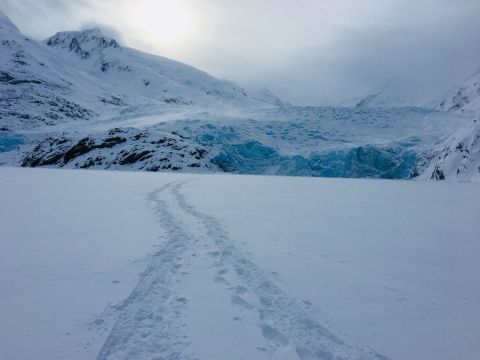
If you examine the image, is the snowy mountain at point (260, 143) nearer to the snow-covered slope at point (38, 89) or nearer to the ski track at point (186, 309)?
the snow-covered slope at point (38, 89)

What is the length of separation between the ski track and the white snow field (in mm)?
15

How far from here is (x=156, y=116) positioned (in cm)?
8038

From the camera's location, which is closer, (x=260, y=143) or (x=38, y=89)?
(x=260, y=143)

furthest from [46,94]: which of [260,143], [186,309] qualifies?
[186,309]

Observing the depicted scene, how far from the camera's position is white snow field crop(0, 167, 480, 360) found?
3.00 m

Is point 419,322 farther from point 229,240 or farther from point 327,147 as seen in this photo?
point 327,147

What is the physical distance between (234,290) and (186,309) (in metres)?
0.76

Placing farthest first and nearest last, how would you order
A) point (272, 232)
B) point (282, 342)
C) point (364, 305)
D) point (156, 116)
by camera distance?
1. point (156, 116)
2. point (272, 232)
3. point (364, 305)
4. point (282, 342)

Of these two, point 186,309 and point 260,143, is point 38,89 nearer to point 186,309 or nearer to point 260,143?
point 260,143

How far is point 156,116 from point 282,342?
80729 mm

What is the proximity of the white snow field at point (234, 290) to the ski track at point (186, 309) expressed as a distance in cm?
2

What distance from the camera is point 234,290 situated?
4293mm

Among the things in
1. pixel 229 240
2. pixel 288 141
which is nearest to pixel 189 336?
pixel 229 240

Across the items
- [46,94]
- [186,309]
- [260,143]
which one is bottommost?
[186,309]
